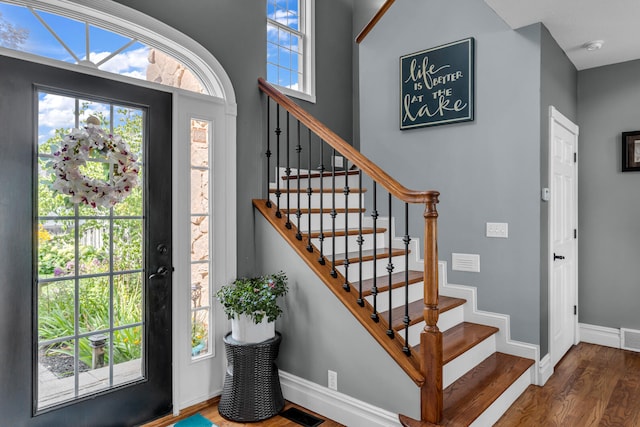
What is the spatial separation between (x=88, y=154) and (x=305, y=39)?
3696 millimetres

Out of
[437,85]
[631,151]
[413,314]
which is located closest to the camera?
[413,314]

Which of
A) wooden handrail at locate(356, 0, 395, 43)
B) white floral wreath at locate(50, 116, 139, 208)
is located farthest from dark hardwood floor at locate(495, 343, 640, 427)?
wooden handrail at locate(356, 0, 395, 43)

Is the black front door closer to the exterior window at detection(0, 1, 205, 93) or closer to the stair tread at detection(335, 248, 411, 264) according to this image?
the exterior window at detection(0, 1, 205, 93)

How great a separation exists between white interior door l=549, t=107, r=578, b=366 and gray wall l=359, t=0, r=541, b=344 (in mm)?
281

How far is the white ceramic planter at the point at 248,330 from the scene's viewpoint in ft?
8.45

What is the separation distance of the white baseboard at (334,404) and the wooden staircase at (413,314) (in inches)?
6.2

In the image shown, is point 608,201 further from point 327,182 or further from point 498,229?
point 327,182

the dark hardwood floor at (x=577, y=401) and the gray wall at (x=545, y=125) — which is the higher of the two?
the gray wall at (x=545, y=125)

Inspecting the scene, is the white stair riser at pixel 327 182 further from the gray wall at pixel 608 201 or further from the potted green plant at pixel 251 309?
the gray wall at pixel 608 201

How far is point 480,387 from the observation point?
8.44ft

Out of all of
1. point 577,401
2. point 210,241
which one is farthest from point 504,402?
point 210,241

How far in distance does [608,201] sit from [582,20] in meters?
1.75

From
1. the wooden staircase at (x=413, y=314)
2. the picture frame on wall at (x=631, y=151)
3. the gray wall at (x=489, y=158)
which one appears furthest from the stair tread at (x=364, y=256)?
the picture frame on wall at (x=631, y=151)

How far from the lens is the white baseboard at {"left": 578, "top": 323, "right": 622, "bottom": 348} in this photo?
3.82 meters
